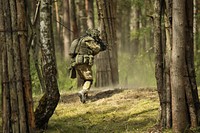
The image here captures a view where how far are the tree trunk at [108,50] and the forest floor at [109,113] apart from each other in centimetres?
63

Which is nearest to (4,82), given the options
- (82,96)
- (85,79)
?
(82,96)

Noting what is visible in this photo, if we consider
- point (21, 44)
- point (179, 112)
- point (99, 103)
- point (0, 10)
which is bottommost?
point (99, 103)

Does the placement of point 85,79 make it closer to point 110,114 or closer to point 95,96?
point 95,96

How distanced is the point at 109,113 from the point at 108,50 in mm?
3321

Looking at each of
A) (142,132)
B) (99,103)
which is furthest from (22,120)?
(99,103)

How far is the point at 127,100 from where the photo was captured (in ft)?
34.2

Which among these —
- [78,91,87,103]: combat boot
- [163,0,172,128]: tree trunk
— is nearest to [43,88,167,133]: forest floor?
[78,91,87,103]: combat boot

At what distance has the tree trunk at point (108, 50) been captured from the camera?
12086mm

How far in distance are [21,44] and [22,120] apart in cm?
121

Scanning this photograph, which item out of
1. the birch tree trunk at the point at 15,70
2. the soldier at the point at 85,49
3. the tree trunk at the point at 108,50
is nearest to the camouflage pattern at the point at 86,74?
the soldier at the point at 85,49

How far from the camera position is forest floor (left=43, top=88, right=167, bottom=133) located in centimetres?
780

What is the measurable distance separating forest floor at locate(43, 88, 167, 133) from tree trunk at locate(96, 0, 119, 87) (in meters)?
0.63

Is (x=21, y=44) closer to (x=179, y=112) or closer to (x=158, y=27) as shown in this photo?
(x=158, y=27)

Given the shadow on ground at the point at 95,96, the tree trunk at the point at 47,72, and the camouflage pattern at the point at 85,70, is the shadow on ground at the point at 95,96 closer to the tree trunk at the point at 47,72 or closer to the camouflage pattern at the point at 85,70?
the camouflage pattern at the point at 85,70
